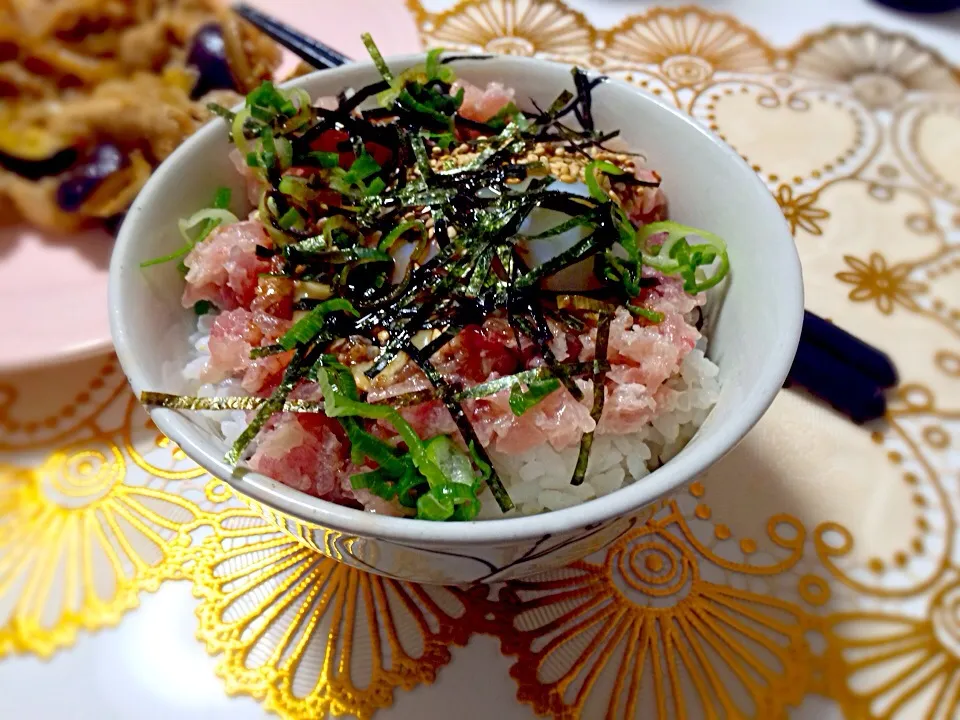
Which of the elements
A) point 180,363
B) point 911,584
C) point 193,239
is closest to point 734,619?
point 911,584

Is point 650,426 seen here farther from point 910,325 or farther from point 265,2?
point 265,2

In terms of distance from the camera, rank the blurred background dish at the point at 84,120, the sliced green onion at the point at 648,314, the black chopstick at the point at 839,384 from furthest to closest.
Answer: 1. the blurred background dish at the point at 84,120
2. the black chopstick at the point at 839,384
3. the sliced green onion at the point at 648,314

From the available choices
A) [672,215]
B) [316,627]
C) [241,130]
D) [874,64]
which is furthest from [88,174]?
[874,64]

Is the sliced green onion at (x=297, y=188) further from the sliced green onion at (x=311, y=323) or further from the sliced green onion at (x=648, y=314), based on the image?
the sliced green onion at (x=648, y=314)

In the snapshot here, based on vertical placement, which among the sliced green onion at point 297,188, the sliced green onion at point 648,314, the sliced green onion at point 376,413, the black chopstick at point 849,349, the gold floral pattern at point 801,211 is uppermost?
the gold floral pattern at point 801,211

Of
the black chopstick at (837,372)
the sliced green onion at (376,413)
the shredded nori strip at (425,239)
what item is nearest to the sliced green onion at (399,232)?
the shredded nori strip at (425,239)

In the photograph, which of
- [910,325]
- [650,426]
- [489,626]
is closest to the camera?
[650,426]
